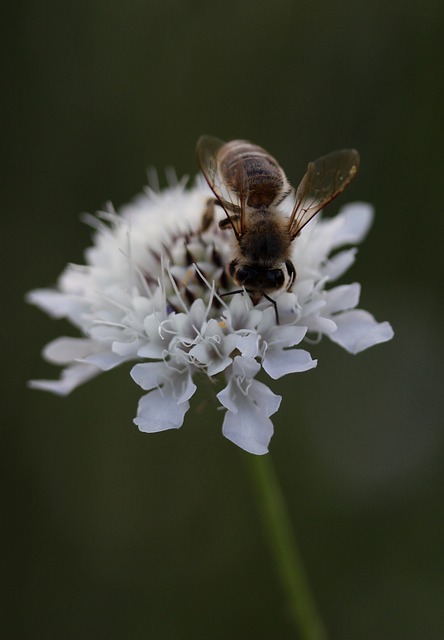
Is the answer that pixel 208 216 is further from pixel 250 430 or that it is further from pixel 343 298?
pixel 250 430

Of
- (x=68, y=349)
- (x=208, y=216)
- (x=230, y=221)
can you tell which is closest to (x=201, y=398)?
(x=68, y=349)

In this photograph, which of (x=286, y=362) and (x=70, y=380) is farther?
(x=70, y=380)

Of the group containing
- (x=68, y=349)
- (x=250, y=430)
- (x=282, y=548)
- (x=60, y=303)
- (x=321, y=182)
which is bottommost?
(x=282, y=548)

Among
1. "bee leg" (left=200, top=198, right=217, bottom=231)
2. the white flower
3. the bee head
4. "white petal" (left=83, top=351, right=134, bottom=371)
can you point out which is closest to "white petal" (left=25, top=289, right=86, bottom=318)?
the white flower

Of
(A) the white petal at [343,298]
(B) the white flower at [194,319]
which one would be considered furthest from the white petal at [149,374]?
(A) the white petal at [343,298]

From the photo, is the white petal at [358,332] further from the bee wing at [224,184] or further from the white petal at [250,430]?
the bee wing at [224,184]

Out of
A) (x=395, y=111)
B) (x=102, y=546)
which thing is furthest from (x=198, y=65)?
(x=102, y=546)

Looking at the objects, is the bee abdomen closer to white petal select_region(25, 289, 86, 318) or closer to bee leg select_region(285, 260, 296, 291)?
bee leg select_region(285, 260, 296, 291)

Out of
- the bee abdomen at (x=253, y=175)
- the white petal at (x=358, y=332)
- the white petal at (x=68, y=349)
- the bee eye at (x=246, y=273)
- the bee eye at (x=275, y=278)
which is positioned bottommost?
the white petal at (x=358, y=332)
